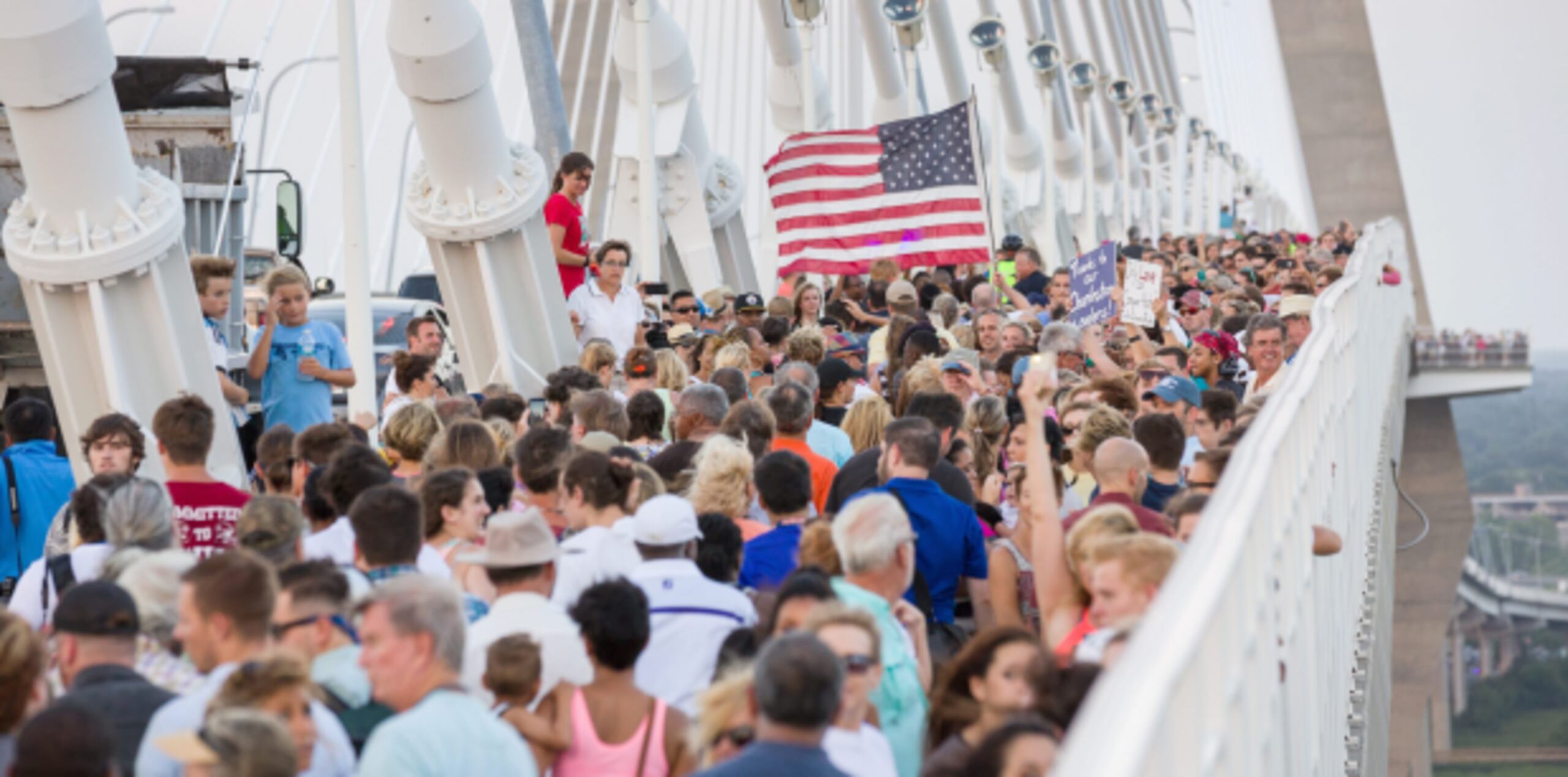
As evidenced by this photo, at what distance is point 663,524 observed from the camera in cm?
601

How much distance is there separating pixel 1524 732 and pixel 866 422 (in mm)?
109357

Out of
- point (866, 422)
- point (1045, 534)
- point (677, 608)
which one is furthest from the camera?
point (866, 422)

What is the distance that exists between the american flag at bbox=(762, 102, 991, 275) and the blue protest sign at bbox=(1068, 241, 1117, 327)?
3.22 m

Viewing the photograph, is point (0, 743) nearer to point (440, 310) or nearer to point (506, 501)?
point (506, 501)

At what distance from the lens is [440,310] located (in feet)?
62.4

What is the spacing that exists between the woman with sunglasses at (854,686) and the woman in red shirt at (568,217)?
9.22m

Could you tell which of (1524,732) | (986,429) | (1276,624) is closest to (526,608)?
(1276,624)

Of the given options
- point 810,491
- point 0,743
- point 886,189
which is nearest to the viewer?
point 0,743

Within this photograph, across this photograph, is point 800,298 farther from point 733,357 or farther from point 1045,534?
point 1045,534

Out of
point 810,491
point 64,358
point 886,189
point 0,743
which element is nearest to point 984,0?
point 886,189

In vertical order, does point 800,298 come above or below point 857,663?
above

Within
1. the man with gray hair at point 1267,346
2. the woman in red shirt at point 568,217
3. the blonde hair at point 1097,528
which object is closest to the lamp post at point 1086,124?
the woman in red shirt at point 568,217

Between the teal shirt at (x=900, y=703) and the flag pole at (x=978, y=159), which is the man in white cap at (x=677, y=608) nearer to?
the teal shirt at (x=900, y=703)

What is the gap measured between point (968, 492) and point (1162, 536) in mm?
2494
